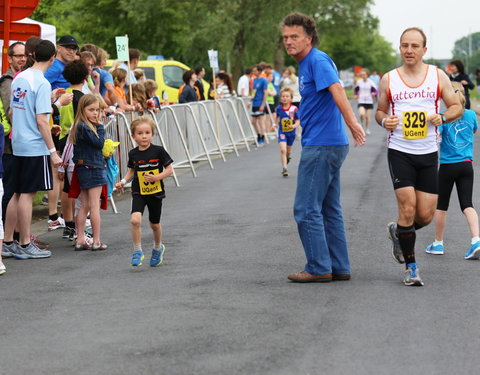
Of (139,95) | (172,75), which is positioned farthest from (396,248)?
(172,75)

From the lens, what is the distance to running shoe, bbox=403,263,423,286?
25.2 ft

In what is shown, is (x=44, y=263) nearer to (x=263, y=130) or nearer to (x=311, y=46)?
(x=311, y=46)

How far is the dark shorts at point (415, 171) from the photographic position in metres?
7.68

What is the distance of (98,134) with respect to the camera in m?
10.1

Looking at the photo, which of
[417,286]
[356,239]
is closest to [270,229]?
[356,239]

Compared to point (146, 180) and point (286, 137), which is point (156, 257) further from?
point (286, 137)

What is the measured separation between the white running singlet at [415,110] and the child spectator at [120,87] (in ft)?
24.5

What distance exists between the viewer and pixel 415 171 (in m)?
7.74

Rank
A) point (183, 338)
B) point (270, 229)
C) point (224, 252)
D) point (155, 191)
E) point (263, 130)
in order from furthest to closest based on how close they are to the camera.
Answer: point (263, 130) < point (270, 229) < point (224, 252) < point (155, 191) < point (183, 338)

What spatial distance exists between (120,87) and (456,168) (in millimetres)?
7019

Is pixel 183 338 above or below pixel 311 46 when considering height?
below

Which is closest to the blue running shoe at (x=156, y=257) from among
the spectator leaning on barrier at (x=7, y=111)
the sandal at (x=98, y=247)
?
the sandal at (x=98, y=247)

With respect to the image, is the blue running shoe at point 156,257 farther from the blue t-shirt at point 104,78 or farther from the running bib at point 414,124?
the blue t-shirt at point 104,78

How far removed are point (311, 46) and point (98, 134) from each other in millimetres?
2986
